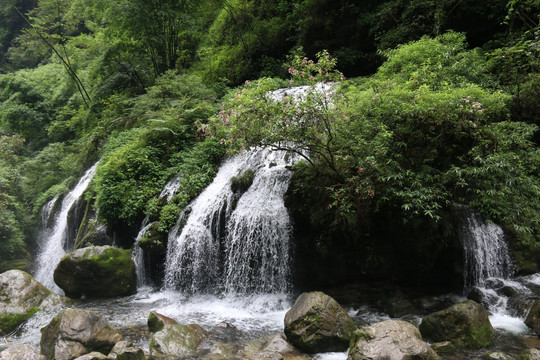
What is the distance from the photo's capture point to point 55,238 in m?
13.9

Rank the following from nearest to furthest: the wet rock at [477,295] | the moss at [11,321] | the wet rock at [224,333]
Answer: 1. the wet rock at [224,333]
2. the wet rock at [477,295]
3. the moss at [11,321]

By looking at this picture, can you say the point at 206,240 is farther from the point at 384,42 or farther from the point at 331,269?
the point at 384,42

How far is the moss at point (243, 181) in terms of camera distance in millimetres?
9172

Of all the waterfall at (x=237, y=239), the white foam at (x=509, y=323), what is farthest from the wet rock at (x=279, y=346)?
the white foam at (x=509, y=323)

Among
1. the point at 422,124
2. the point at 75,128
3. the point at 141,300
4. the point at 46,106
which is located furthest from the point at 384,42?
the point at 46,106

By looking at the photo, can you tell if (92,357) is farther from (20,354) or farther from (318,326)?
(318,326)

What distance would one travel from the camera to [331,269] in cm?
780

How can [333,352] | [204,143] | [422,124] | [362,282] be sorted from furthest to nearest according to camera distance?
[204,143] → [362,282] → [422,124] → [333,352]

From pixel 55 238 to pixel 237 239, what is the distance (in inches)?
381

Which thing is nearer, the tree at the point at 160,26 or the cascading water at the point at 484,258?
the cascading water at the point at 484,258

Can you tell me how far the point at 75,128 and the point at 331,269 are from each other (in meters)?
19.0

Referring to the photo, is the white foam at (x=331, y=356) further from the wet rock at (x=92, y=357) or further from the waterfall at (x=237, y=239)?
the wet rock at (x=92, y=357)

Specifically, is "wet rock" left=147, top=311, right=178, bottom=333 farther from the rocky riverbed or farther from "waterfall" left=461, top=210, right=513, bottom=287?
"waterfall" left=461, top=210, right=513, bottom=287

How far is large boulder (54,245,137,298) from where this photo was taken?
909cm
